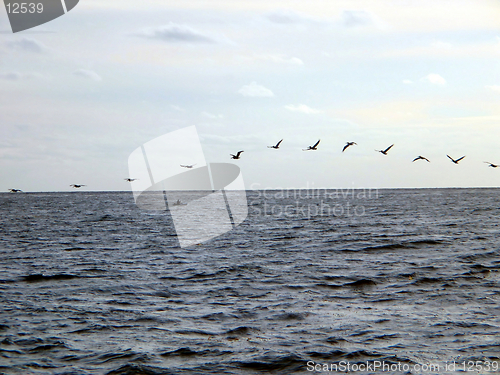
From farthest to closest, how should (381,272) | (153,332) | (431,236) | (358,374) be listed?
1. (431,236)
2. (381,272)
3. (153,332)
4. (358,374)

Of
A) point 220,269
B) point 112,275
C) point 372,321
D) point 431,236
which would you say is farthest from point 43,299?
point 431,236

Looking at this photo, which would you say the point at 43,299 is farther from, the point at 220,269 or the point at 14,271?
the point at 220,269

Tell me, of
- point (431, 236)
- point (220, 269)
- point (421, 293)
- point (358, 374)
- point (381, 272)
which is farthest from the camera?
point (431, 236)

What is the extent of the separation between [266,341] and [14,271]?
18363 mm

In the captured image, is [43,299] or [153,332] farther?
[43,299]

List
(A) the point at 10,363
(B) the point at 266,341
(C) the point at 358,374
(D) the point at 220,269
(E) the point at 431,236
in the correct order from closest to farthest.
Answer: (C) the point at 358,374 → (A) the point at 10,363 → (B) the point at 266,341 → (D) the point at 220,269 → (E) the point at 431,236

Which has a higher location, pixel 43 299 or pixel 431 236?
pixel 43 299

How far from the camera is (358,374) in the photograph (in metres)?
13.0

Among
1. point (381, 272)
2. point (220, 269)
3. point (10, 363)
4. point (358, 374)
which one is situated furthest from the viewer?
point (220, 269)

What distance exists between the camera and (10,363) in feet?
45.7

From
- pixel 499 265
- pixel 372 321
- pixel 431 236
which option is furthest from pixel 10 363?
pixel 431 236

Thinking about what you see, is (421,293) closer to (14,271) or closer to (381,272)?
(381,272)

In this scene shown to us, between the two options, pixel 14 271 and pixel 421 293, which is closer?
pixel 421 293

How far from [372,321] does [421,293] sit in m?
4.70
